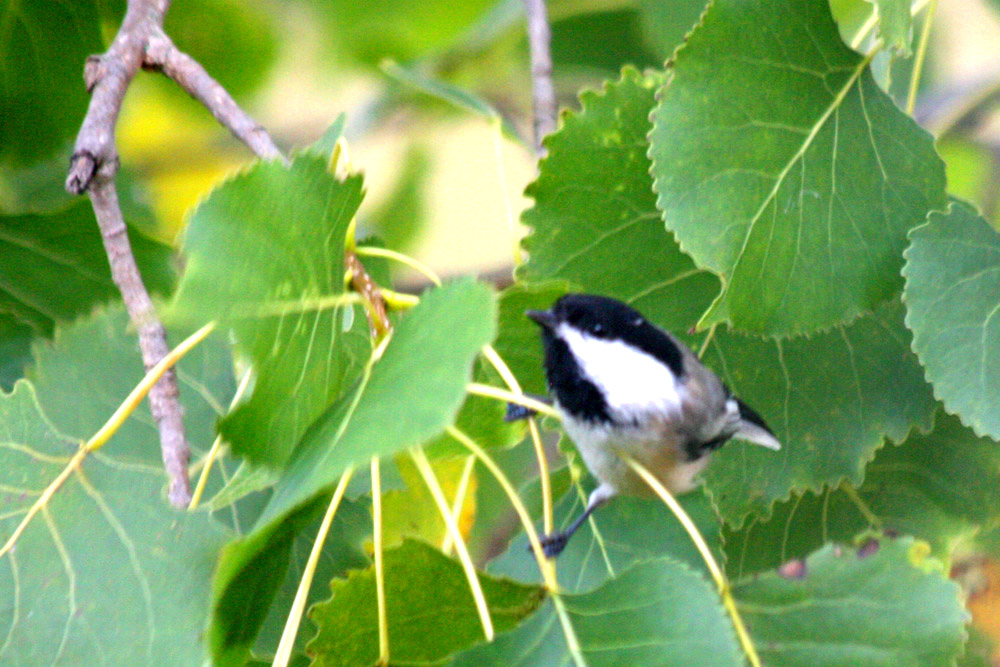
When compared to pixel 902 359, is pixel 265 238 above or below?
above

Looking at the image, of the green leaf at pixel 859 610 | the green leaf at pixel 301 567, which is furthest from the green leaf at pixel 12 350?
the green leaf at pixel 859 610

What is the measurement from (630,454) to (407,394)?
0.52 meters

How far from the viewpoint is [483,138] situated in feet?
13.5

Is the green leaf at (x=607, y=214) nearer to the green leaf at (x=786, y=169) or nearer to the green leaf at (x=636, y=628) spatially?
the green leaf at (x=786, y=169)

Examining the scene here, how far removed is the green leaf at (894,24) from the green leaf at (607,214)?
0.29 m

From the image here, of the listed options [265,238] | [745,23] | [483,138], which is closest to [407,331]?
[265,238]

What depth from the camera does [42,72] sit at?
4.91 feet

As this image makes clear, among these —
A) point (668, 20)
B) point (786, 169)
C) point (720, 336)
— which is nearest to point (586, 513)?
point (720, 336)

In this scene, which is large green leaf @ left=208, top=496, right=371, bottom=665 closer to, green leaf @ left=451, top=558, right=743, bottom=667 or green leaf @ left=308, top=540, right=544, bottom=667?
green leaf @ left=308, top=540, right=544, bottom=667

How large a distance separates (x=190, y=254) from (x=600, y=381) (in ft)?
1.88

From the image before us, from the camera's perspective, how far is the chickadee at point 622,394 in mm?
1162

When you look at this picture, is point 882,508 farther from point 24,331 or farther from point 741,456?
point 24,331

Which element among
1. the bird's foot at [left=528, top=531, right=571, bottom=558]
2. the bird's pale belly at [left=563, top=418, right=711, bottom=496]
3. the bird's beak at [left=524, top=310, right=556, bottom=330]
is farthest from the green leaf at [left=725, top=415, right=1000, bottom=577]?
the bird's beak at [left=524, top=310, right=556, bottom=330]

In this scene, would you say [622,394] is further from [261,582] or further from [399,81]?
[399,81]
